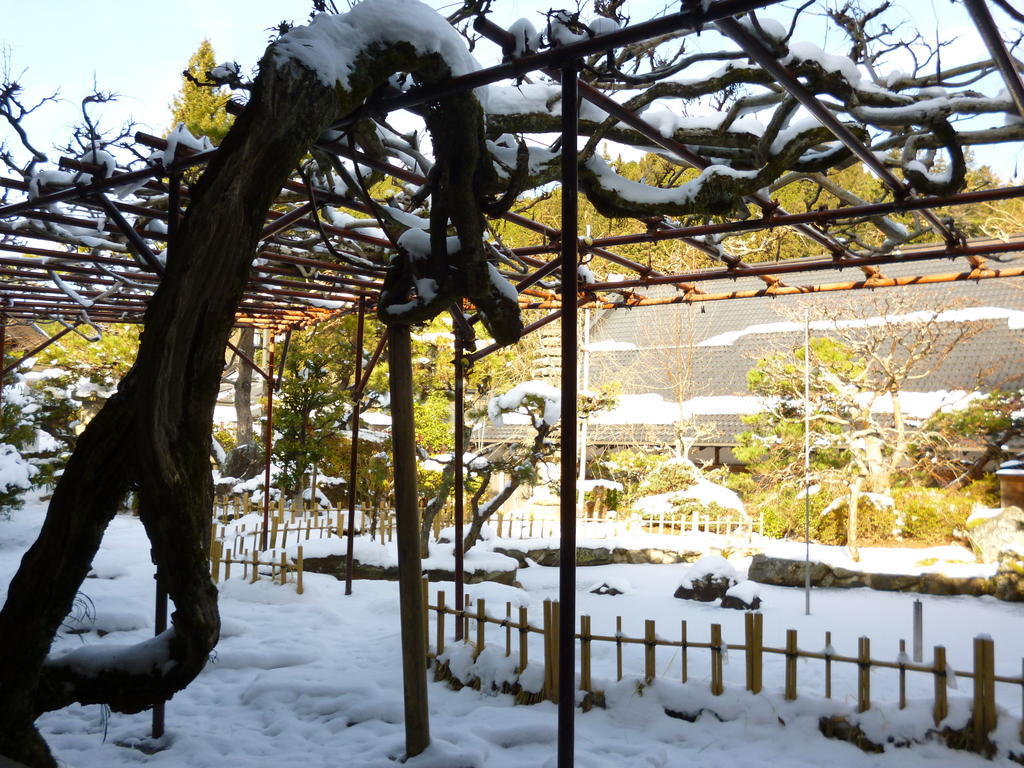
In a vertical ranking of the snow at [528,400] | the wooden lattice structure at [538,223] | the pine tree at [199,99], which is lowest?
the snow at [528,400]

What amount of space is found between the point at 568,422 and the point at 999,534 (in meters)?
9.59

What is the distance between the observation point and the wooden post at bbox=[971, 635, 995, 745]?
12.5 feet

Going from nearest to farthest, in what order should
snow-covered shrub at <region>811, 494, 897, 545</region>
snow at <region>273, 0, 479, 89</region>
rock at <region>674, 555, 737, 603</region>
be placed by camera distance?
snow at <region>273, 0, 479, 89</region> → rock at <region>674, 555, 737, 603</region> → snow-covered shrub at <region>811, 494, 897, 545</region>

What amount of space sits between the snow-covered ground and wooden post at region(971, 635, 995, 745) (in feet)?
0.22

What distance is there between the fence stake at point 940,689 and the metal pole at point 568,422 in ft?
8.28

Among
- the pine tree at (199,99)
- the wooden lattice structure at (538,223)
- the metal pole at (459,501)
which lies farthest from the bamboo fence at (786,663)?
the pine tree at (199,99)

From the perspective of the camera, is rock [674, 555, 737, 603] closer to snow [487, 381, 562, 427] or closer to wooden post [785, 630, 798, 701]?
snow [487, 381, 562, 427]

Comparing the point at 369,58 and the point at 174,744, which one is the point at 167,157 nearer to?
the point at 369,58

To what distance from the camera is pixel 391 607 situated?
7.06m

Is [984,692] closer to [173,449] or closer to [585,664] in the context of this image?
[585,664]

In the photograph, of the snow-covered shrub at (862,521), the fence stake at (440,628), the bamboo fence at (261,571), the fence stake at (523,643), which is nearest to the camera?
the fence stake at (523,643)

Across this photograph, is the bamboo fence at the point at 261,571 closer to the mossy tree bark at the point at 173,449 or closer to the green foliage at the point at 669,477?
the mossy tree bark at the point at 173,449

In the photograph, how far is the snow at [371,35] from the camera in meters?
2.28

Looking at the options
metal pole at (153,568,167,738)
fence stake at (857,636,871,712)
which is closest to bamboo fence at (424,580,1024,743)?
fence stake at (857,636,871,712)
